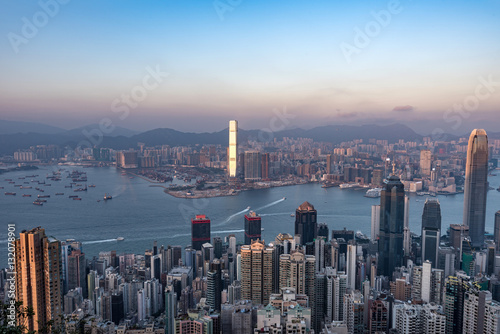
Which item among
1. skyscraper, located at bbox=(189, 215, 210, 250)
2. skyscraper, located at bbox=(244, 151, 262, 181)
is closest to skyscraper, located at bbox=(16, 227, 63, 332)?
skyscraper, located at bbox=(189, 215, 210, 250)

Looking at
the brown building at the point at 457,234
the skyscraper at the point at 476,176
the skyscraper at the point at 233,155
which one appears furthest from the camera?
the skyscraper at the point at 233,155

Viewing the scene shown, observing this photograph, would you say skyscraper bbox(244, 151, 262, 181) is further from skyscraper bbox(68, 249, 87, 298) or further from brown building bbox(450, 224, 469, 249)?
skyscraper bbox(68, 249, 87, 298)

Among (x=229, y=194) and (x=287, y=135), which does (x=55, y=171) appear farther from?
(x=287, y=135)

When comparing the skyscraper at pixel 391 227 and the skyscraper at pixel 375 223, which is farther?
the skyscraper at pixel 375 223

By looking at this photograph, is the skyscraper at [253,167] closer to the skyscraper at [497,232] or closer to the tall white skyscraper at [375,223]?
the tall white skyscraper at [375,223]

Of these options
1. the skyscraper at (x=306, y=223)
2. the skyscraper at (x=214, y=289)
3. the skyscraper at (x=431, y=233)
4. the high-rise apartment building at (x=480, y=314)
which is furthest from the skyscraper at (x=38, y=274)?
the skyscraper at (x=431, y=233)

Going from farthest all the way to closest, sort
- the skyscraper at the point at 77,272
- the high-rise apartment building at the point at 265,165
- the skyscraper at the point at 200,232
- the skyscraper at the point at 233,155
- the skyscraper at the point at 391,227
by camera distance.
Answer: the high-rise apartment building at the point at 265,165
the skyscraper at the point at 233,155
the skyscraper at the point at 200,232
the skyscraper at the point at 391,227
the skyscraper at the point at 77,272
